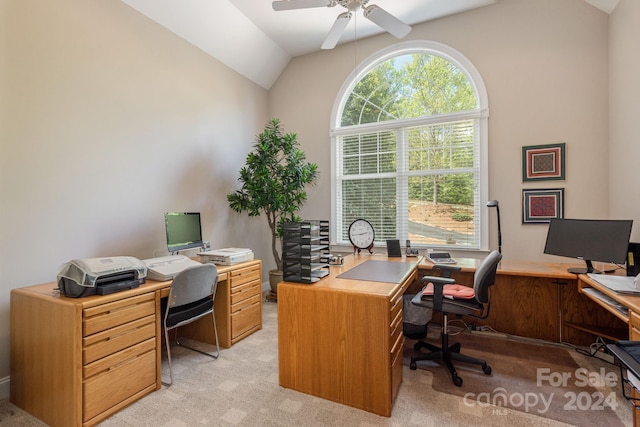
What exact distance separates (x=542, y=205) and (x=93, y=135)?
174 inches

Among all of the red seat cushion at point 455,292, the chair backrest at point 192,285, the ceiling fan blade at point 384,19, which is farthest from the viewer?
the ceiling fan blade at point 384,19

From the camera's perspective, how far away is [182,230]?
2.80m

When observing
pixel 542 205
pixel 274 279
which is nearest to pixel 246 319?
pixel 274 279

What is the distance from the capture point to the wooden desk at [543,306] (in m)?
2.58

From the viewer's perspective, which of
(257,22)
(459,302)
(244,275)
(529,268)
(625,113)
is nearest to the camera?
(459,302)

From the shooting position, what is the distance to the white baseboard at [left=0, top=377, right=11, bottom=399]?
6.46 feet

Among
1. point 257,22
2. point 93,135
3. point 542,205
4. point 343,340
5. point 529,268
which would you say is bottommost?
point 343,340

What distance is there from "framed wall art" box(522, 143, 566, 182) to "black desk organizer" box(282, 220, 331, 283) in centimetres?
260

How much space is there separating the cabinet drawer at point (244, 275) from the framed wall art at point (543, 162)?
3.10m

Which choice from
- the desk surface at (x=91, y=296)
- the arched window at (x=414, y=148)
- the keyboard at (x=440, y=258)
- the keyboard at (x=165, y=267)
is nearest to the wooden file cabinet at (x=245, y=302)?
the keyboard at (x=165, y=267)

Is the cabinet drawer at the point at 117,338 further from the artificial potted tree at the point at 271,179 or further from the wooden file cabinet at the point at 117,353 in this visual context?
the artificial potted tree at the point at 271,179

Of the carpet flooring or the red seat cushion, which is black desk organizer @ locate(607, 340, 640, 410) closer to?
the carpet flooring

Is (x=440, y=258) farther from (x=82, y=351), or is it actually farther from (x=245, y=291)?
(x=82, y=351)

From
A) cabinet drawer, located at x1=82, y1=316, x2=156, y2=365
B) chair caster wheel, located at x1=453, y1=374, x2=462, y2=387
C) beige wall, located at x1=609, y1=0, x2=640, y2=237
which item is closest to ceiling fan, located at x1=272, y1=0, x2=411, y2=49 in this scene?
beige wall, located at x1=609, y1=0, x2=640, y2=237
